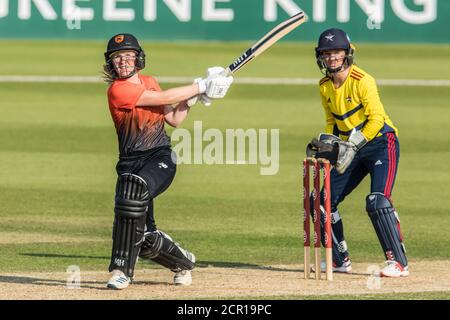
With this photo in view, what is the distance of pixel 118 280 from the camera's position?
9.10 meters

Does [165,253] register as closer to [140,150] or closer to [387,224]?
[140,150]

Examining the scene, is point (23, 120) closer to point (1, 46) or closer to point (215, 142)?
point (215, 142)

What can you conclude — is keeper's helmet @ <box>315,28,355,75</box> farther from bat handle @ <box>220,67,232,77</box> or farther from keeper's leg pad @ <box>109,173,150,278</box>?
keeper's leg pad @ <box>109,173,150,278</box>

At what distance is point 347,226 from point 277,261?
6.86 feet

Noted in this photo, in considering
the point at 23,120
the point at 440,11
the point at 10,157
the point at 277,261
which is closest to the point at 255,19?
the point at 440,11

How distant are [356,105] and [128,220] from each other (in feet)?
6.95

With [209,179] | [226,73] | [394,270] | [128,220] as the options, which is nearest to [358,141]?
[394,270]

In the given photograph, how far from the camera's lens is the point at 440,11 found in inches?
1181

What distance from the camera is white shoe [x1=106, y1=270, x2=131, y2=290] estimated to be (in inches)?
358

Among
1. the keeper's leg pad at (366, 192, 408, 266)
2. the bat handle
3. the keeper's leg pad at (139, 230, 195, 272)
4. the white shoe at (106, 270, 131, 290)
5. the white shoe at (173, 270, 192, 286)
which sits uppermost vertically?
the bat handle

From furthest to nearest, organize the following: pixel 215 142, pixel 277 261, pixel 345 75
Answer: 1. pixel 215 142
2. pixel 277 261
3. pixel 345 75

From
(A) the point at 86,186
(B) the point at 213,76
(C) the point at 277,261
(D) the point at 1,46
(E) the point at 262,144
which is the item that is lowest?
(C) the point at 277,261

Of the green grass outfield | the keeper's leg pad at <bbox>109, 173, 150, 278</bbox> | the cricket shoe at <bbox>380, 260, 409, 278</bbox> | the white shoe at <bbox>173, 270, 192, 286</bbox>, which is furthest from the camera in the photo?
the green grass outfield

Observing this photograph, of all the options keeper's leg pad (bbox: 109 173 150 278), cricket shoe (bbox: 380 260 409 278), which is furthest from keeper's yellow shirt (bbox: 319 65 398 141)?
keeper's leg pad (bbox: 109 173 150 278)
